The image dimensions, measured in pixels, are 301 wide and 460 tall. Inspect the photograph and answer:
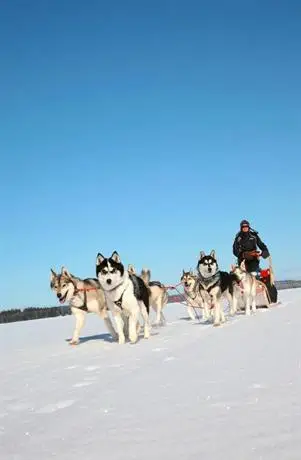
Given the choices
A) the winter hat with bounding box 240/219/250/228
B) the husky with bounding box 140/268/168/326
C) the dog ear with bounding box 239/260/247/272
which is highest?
the winter hat with bounding box 240/219/250/228

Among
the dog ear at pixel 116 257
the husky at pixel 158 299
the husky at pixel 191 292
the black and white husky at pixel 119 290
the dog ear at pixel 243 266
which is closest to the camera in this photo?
the black and white husky at pixel 119 290

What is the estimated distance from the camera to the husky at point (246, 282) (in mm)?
12727

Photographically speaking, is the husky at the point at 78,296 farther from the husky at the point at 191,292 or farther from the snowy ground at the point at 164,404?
the husky at the point at 191,292

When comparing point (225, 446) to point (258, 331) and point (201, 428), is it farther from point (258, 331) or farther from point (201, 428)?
point (258, 331)

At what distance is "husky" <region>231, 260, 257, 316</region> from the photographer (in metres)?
12.7

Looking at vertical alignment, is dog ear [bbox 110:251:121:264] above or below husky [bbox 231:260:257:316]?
above

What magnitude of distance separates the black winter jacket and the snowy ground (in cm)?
605

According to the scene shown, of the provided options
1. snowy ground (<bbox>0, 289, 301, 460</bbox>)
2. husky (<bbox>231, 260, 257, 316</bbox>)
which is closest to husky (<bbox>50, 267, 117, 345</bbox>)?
snowy ground (<bbox>0, 289, 301, 460</bbox>)

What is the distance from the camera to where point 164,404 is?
3.79 metres

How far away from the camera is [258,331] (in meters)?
7.73

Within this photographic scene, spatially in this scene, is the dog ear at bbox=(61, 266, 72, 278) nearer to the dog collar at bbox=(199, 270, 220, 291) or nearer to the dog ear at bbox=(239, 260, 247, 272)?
the dog collar at bbox=(199, 270, 220, 291)

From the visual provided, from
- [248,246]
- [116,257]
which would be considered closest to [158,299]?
[248,246]

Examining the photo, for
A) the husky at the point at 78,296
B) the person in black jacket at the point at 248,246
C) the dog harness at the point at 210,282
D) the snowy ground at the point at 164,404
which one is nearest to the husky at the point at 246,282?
the person in black jacket at the point at 248,246

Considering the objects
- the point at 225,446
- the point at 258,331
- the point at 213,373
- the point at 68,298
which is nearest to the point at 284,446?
the point at 225,446
